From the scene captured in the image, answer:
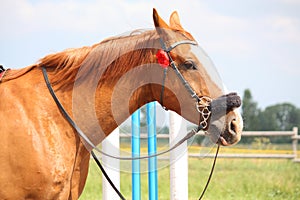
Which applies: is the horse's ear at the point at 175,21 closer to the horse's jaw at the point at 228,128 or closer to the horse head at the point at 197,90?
the horse head at the point at 197,90

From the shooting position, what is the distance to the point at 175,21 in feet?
12.3

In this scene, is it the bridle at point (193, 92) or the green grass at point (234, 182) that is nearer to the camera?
the bridle at point (193, 92)

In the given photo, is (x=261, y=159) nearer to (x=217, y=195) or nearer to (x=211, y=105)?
(x=217, y=195)

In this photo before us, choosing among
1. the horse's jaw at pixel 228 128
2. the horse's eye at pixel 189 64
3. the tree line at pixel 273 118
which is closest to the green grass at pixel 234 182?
the horse's jaw at pixel 228 128

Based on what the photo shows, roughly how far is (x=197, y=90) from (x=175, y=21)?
1.90ft

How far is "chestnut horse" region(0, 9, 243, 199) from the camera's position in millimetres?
3385

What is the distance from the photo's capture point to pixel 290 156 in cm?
1380

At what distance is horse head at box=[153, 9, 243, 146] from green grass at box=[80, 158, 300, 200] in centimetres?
367

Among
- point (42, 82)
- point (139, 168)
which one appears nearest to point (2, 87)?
point (42, 82)

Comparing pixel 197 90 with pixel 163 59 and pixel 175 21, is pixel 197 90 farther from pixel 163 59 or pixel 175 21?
pixel 175 21

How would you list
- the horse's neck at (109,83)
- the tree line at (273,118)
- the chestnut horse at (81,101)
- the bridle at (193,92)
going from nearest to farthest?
the chestnut horse at (81,101), the bridle at (193,92), the horse's neck at (109,83), the tree line at (273,118)

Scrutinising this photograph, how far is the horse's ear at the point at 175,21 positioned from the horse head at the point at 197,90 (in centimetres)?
10

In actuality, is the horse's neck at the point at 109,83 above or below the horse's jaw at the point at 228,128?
above

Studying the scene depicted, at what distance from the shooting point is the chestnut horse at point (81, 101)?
11.1 feet
